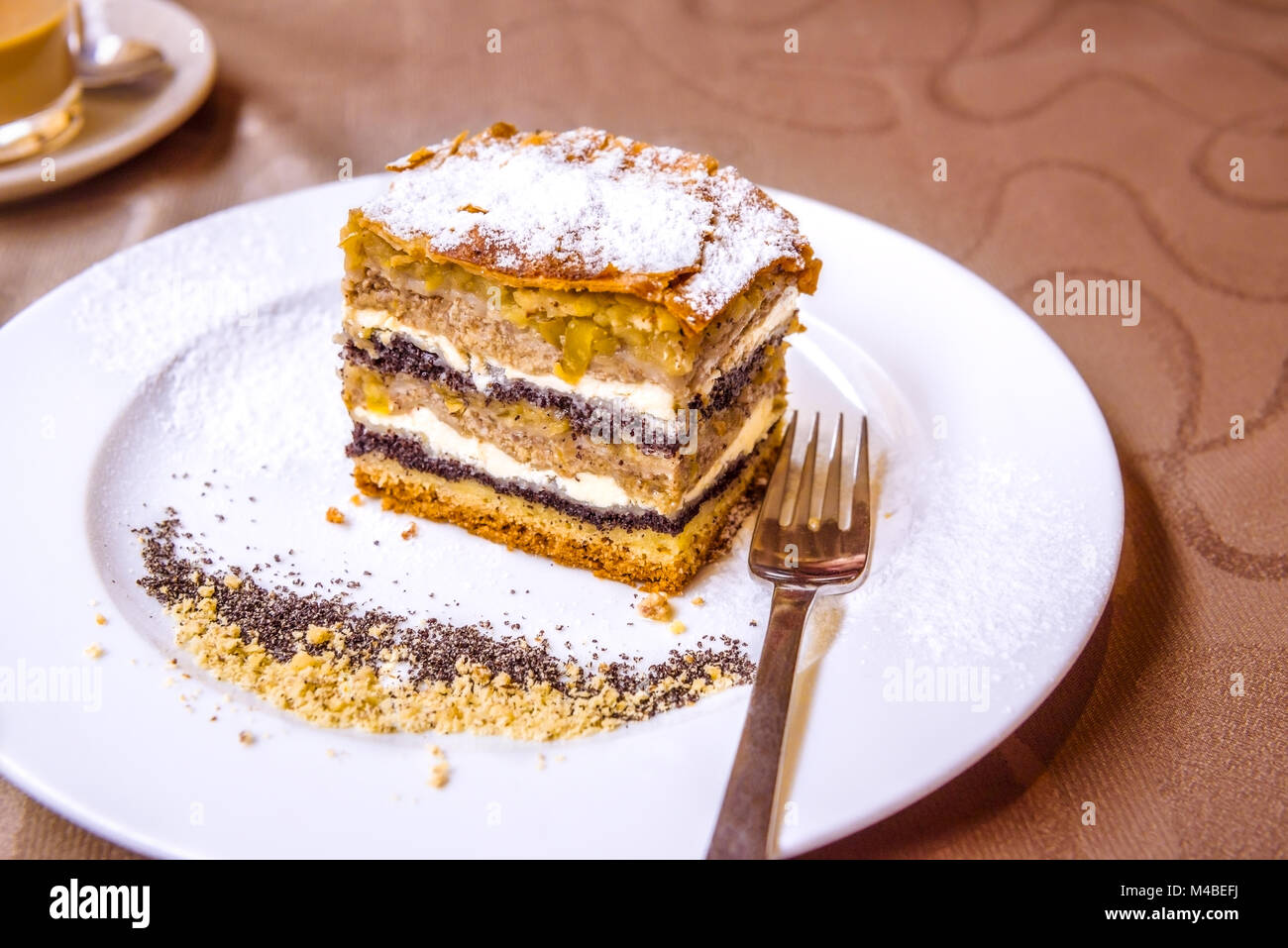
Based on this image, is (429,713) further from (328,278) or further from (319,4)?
(319,4)

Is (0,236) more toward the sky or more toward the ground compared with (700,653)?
more toward the sky

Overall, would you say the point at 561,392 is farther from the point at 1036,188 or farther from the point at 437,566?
the point at 1036,188

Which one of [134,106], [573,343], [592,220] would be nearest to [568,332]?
[573,343]

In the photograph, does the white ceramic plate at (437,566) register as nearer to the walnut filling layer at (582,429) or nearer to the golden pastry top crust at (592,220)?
the walnut filling layer at (582,429)

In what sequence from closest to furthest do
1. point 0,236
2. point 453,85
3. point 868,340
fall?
point 868,340, point 0,236, point 453,85

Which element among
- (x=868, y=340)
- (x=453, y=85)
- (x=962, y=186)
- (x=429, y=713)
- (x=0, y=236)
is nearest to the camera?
(x=429, y=713)

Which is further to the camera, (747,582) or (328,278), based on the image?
(328,278)

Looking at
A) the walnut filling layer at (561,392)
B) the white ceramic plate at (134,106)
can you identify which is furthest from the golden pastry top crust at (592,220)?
the white ceramic plate at (134,106)

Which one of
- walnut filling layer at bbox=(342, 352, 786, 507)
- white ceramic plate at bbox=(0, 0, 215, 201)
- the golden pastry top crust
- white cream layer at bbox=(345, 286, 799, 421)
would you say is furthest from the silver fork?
white ceramic plate at bbox=(0, 0, 215, 201)

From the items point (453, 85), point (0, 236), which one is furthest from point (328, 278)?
point (453, 85)
